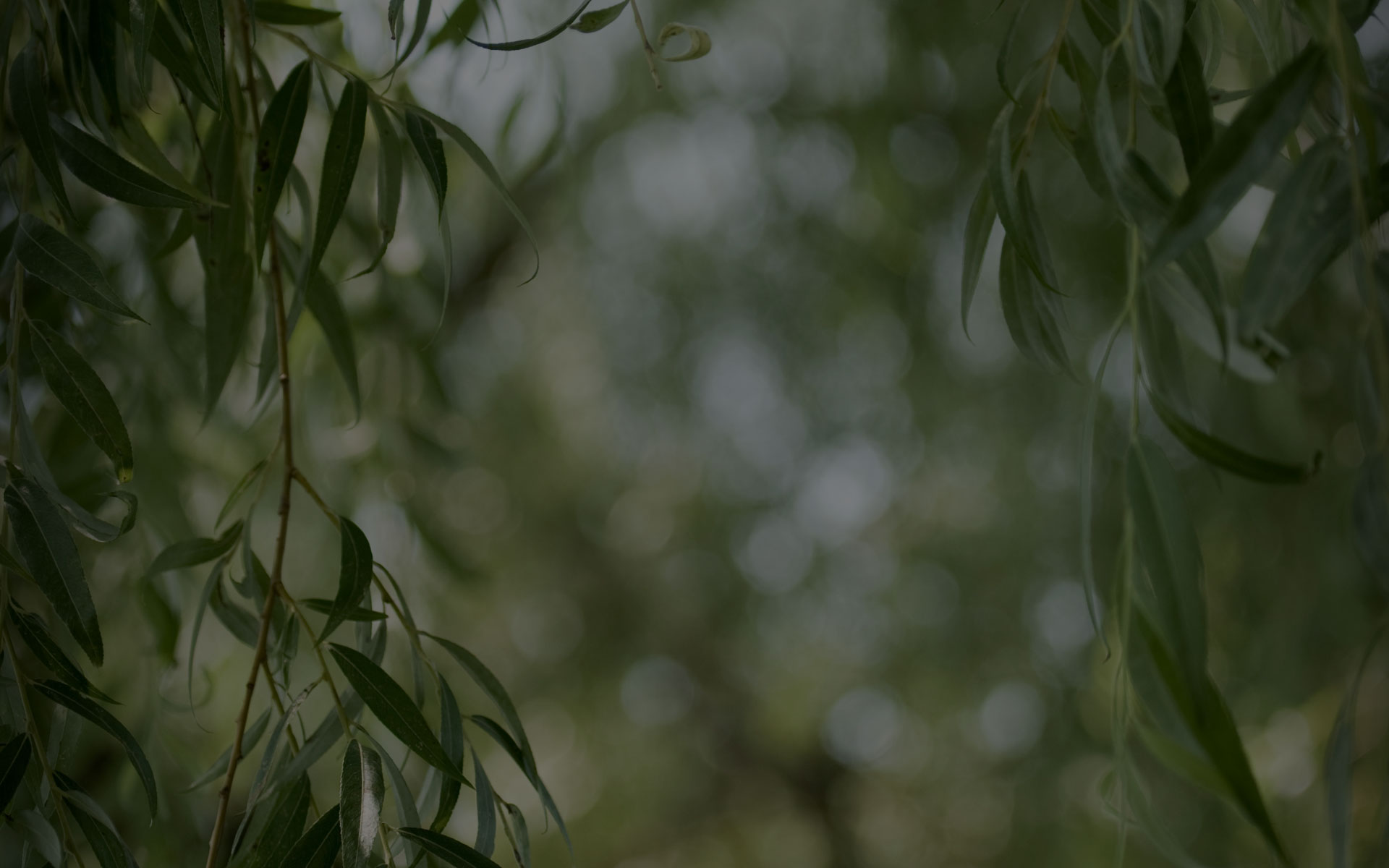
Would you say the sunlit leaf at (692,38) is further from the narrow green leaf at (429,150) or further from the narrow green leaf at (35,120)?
the narrow green leaf at (35,120)

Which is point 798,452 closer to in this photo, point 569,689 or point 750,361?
point 750,361

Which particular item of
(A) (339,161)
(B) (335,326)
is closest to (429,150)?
(A) (339,161)

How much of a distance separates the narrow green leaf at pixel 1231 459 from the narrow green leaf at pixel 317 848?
245mm

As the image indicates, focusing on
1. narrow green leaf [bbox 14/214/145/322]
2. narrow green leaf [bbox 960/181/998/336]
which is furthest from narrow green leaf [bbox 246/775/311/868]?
narrow green leaf [bbox 960/181/998/336]

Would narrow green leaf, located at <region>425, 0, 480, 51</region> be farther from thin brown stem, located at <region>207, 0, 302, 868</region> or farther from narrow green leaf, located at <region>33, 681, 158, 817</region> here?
narrow green leaf, located at <region>33, 681, 158, 817</region>

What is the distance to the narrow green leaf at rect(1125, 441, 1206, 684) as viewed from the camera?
→ 0.22 m

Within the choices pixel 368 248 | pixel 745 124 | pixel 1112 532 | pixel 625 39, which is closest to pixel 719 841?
pixel 1112 532

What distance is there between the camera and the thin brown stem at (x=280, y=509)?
0.92 ft

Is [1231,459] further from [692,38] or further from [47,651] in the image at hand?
[47,651]

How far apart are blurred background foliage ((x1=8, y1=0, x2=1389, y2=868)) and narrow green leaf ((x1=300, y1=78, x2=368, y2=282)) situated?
25 cm

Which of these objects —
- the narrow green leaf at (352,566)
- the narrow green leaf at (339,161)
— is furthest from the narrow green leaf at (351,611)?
the narrow green leaf at (339,161)

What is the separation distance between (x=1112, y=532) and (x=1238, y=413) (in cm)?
28

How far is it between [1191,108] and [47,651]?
13.6 inches

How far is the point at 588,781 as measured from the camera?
197 centimetres
